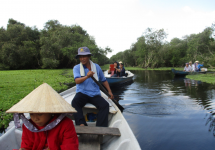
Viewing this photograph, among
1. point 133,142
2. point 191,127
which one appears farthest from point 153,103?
point 133,142

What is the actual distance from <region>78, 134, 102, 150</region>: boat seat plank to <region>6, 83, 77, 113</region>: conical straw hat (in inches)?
44.1

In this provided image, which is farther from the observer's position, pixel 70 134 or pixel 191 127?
pixel 191 127

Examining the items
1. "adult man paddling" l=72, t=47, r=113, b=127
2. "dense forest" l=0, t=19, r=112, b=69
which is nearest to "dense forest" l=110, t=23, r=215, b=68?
"dense forest" l=0, t=19, r=112, b=69

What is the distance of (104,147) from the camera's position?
2.51 m

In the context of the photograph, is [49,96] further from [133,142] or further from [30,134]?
[133,142]

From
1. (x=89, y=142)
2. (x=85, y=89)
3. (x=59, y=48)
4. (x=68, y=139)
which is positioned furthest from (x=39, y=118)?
(x=59, y=48)

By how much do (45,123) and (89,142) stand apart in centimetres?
111

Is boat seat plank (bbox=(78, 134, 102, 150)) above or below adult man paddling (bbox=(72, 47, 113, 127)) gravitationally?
below

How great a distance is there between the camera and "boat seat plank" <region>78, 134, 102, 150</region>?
2.35m

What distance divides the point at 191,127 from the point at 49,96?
3.66 m

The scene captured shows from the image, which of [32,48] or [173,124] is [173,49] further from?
[173,124]

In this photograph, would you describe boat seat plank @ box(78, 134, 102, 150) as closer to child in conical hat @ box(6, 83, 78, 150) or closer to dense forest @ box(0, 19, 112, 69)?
child in conical hat @ box(6, 83, 78, 150)

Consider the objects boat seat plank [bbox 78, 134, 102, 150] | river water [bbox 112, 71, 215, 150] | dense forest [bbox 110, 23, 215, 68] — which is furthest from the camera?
dense forest [bbox 110, 23, 215, 68]

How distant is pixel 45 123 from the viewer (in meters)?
1.55
